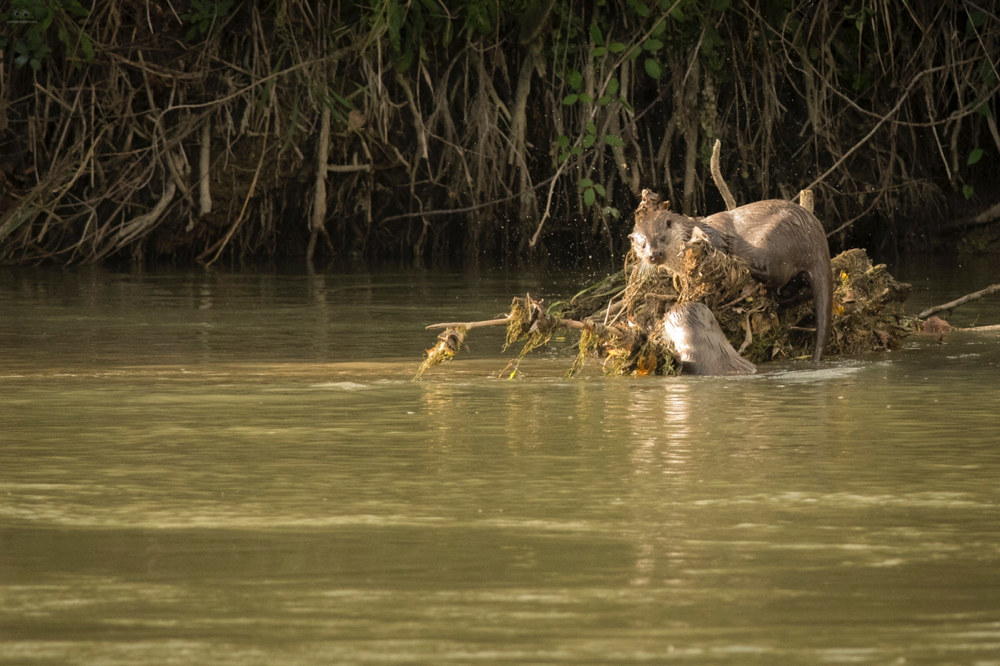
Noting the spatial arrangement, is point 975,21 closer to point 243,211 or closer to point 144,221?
point 243,211

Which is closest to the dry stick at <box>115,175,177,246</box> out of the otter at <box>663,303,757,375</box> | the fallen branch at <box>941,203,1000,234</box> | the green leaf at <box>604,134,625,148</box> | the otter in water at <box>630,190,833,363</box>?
the green leaf at <box>604,134,625,148</box>

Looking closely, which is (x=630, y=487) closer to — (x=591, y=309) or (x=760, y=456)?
(x=760, y=456)

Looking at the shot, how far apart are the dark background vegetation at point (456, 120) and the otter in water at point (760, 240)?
5002 mm

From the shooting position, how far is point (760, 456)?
13.1ft

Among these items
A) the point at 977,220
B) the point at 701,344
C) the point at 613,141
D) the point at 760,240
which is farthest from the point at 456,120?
the point at 701,344

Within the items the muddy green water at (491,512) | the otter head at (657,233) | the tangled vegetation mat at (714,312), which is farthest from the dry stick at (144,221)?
the otter head at (657,233)

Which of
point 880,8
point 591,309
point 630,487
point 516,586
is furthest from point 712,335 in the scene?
point 880,8

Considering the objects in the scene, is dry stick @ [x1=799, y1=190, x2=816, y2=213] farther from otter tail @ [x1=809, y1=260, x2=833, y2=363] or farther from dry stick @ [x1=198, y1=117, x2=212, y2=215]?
dry stick @ [x1=198, y1=117, x2=212, y2=215]

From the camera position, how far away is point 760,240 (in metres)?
6.10

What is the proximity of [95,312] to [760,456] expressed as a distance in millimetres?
4772

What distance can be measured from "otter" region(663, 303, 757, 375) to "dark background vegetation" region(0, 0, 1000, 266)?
18.3ft

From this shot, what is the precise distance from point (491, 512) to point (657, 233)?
8.93ft

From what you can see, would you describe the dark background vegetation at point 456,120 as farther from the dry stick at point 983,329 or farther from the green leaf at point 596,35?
the dry stick at point 983,329

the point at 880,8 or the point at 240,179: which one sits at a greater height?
the point at 880,8
